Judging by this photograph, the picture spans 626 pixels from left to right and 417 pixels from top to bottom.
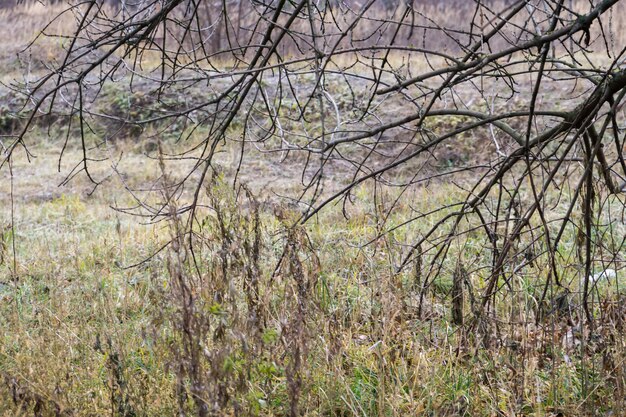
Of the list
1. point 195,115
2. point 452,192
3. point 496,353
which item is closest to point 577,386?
point 496,353

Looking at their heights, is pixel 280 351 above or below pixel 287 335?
below

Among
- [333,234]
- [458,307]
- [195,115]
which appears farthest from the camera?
[195,115]

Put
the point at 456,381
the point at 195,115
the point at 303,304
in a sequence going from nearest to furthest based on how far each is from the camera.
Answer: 1. the point at 303,304
2. the point at 456,381
3. the point at 195,115

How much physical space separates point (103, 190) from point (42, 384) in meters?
7.47

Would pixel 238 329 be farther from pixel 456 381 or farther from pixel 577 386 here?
pixel 577 386

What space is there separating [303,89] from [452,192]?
294 inches

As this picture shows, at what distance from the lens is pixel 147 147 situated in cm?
1343

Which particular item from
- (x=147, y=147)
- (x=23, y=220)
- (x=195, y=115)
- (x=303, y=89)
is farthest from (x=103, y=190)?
(x=303, y=89)

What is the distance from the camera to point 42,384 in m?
2.95

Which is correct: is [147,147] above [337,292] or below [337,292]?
above

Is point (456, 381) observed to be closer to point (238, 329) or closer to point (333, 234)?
point (238, 329)

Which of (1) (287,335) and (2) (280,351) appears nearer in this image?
(1) (287,335)

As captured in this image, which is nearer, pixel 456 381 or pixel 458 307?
pixel 456 381

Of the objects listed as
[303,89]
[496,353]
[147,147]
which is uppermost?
[303,89]
